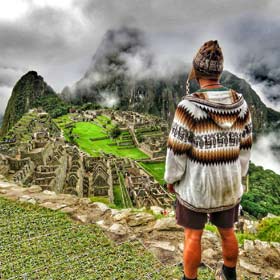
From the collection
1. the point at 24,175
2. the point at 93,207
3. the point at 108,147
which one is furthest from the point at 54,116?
the point at 93,207

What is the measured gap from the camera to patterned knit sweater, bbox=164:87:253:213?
2.28 metres

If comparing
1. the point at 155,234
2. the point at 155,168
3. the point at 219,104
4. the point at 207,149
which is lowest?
the point at 155,168

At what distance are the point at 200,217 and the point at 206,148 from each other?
1.94 ft

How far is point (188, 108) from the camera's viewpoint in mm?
2271

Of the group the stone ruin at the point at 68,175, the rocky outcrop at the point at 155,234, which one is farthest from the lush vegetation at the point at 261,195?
the rocky outcrop at the point at 155,234

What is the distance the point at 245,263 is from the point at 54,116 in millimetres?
78882

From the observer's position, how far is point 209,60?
2.34m

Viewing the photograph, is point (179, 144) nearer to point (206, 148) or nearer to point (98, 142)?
point (206, 148)

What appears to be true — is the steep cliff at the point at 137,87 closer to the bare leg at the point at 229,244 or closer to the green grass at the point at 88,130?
the green grass at the point at 88,130

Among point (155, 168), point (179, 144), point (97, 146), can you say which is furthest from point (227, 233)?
point (97, 146)

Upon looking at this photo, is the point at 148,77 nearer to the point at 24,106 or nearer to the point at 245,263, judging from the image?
the point at 24,106

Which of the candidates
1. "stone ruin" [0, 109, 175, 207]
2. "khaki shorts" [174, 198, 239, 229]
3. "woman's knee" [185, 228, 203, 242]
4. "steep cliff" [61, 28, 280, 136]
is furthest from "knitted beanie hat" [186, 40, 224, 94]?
"steep cliff" [61, 28, 280, 136]

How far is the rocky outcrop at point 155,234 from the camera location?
367 centimetres

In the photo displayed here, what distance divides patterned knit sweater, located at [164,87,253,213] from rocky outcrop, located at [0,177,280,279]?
1587 millimetres
